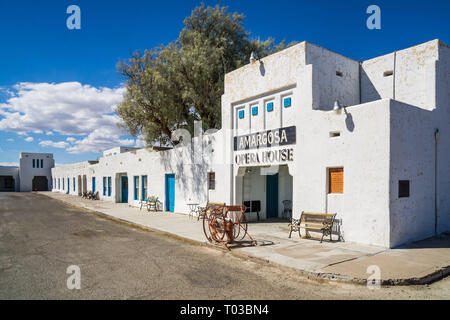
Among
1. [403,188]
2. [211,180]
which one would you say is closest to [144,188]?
[211,180]

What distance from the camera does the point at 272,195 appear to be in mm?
15523

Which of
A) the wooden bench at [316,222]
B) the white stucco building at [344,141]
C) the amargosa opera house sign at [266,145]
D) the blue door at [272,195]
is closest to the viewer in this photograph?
the white stucco building at [344,141]

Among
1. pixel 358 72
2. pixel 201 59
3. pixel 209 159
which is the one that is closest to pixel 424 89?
pixel 358 72

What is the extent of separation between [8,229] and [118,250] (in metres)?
7.00

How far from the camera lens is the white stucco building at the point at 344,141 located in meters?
8.86

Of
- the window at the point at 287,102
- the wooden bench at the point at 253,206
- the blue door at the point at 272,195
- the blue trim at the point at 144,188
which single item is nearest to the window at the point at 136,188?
the blue trim at the point at 144,188

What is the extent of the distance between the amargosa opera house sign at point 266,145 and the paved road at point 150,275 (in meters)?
4.46

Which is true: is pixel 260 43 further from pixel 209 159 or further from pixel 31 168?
pixel 31 168

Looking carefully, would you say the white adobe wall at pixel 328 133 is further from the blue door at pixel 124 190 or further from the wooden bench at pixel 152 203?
the blue door at pixel 124 190

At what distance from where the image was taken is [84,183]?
37.2 meters

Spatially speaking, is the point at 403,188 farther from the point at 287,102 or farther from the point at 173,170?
the point at 173,170

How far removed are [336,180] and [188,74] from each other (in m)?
12.7

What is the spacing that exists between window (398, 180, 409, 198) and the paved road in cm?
295

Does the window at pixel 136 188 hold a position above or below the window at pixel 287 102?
below
